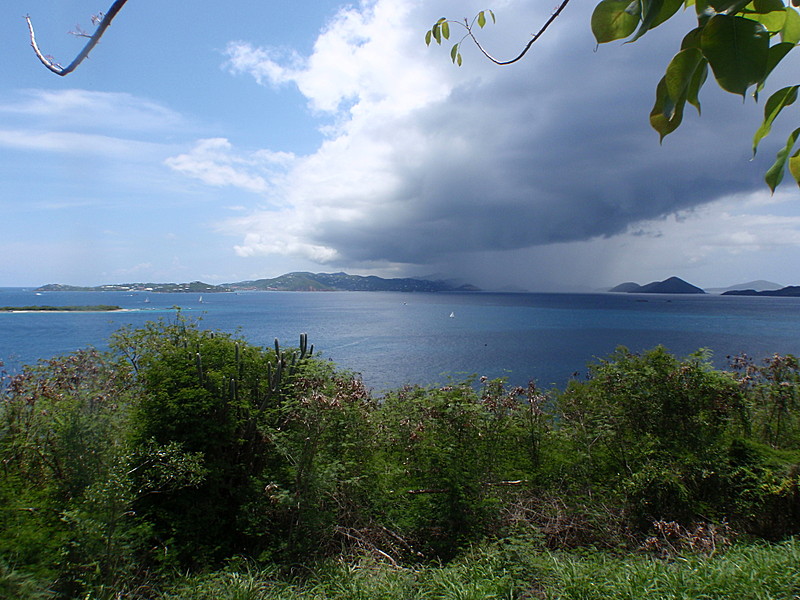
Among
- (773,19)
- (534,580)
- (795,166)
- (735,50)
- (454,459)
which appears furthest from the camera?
(454,459)

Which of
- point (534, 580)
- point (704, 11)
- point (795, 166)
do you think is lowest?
point (534, 580)

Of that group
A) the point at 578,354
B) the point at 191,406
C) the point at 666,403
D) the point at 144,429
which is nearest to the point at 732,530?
the point at 666,403

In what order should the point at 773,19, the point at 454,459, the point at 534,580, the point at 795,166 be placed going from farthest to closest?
the point at 454,459
the point at 534,580
the point at 795,166
the point at 773,19

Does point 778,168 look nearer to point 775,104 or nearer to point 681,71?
point 775,104

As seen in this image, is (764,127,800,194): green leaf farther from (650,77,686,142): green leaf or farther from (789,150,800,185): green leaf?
(650,77,686,142): green leaf

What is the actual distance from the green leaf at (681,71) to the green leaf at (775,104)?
0.17m

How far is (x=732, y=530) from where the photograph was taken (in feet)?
16.1

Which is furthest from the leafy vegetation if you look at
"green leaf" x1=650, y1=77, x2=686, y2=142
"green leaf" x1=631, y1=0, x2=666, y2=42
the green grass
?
"green leaf" x1=631, y1=0, x2=666, y2=42

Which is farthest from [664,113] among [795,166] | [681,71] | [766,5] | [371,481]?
[371,481]

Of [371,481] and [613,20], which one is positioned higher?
[613,20]

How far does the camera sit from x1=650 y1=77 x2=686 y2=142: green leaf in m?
0.48

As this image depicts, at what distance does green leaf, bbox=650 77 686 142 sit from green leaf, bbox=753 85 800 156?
0.50ft

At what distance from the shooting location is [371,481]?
18.2ft

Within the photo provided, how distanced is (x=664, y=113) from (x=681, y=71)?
5 centimetres
